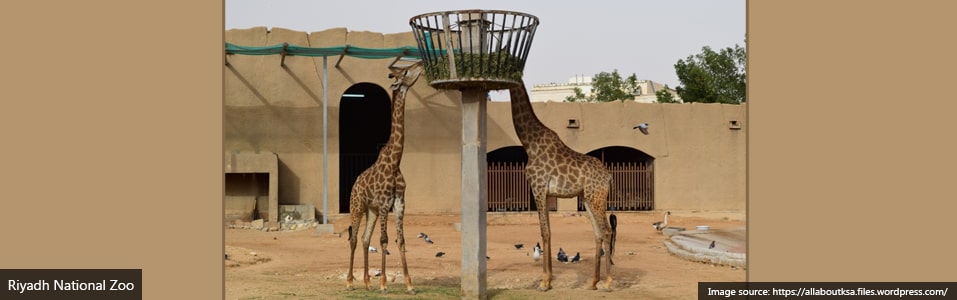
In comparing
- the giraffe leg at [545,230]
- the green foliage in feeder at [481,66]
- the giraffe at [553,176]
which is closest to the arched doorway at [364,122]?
the giraffe at [553,176]

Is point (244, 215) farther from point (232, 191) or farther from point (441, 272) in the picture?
point (441, 272)

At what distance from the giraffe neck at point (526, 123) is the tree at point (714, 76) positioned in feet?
83.6

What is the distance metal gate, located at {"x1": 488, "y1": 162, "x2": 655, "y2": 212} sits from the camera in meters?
25.3

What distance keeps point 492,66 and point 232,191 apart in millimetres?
13763

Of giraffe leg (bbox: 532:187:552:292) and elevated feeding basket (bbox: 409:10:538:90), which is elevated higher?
elevated feeding basket (bbox: 409:10:538:90)

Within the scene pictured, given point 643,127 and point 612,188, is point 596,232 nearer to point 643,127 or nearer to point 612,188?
point 643,127

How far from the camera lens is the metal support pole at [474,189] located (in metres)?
11.0

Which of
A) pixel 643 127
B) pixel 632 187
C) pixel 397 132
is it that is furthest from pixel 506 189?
pixel 397 132

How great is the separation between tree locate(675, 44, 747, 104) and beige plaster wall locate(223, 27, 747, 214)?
9969mm

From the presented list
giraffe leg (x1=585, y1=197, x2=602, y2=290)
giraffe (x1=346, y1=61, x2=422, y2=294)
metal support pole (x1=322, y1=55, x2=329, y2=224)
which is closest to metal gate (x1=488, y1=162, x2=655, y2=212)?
metal support pole (x1=322, y1=55, x2=329, y2=224)

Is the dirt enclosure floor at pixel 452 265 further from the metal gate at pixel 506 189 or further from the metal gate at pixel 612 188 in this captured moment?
the metal gate at pixel 612 188

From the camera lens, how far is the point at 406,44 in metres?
23.7

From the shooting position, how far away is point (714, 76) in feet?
123

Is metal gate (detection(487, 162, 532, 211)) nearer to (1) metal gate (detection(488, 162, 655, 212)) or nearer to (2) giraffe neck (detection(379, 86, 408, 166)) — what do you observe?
(1) metal gate (detection(488, 162, 655, 212))
